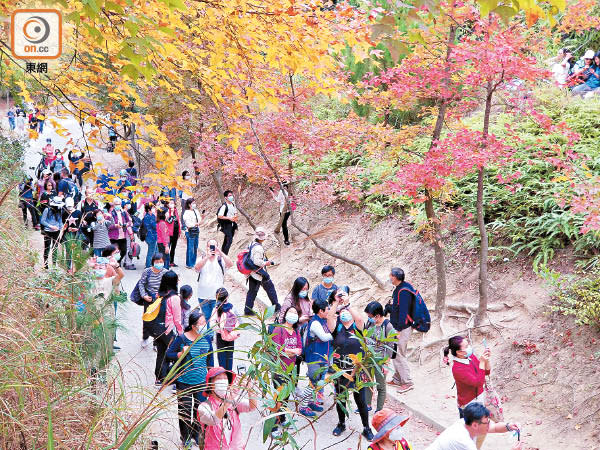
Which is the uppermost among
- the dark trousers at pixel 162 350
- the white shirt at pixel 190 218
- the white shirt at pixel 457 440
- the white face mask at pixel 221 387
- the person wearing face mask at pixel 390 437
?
the white face mask at pixel 221 387

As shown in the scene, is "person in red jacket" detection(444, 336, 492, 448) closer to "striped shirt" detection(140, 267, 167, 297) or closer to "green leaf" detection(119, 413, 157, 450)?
"green leaf" detection(119, 413, 157, 450)

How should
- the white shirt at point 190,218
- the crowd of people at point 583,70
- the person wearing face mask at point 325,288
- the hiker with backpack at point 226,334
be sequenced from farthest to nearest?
the white shirt at point 190,218 → the crowd of people at point 583,70 → the person wearing face mask at point 325,288 → the hiker with backpack at point 226,334

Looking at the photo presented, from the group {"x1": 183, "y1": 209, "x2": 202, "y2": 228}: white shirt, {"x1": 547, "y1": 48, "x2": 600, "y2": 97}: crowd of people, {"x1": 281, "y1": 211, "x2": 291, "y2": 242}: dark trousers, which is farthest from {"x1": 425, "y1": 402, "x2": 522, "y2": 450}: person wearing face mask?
{"x1": 281, "y1": 211, "x2": 291, "y2": 242}: dark trousers

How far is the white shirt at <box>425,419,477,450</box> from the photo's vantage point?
193 inches

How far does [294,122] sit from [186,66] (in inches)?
250

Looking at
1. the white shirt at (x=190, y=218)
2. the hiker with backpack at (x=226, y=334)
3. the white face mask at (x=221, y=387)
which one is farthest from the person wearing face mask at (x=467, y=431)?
the white shirt at (x=190, y=218)

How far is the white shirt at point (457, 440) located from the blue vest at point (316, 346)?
8.88 ft

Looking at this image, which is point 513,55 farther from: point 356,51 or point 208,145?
point 208,145

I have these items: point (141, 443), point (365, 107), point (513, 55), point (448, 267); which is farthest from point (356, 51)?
point (365, 107)

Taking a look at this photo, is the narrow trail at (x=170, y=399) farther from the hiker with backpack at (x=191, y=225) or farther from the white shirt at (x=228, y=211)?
the white shirt at (x=228, y=211)

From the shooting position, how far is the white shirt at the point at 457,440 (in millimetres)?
4914

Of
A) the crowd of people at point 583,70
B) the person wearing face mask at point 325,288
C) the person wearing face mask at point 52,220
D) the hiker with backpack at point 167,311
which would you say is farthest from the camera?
the crowd of people at point 583,70

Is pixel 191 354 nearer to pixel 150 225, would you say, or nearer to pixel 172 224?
pixel 150 225

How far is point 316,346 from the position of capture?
766 cm
